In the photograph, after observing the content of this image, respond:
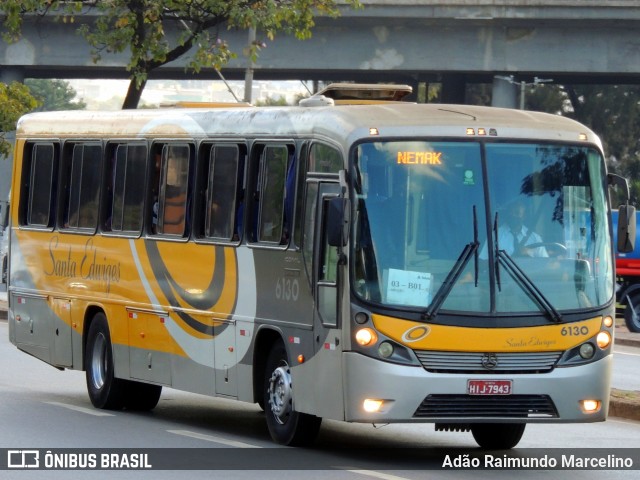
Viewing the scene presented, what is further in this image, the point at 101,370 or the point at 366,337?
the point at 101,370

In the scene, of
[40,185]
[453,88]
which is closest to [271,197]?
[40,185]

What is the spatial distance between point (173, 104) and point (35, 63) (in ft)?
109

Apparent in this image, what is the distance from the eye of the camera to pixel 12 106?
41656 mm

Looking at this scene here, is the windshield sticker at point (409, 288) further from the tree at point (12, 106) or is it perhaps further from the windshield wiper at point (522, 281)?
the tree at point (12, 106)

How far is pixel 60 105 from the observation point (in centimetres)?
14762

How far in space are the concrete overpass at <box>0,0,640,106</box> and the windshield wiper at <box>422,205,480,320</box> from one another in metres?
33.0

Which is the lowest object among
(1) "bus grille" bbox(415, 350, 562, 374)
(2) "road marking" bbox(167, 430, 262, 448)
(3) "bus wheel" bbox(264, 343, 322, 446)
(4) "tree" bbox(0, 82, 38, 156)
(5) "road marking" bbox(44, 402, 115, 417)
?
(5) "road marking" bbox(44, 402, 115, 417)

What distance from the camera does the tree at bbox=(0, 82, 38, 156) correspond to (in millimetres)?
41350

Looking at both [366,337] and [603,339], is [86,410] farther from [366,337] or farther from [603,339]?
[603,339]

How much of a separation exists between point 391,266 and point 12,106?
101 ft

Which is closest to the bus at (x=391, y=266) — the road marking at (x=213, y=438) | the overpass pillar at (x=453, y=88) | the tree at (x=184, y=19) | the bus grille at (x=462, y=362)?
the bus grille at (x=462, y=362)

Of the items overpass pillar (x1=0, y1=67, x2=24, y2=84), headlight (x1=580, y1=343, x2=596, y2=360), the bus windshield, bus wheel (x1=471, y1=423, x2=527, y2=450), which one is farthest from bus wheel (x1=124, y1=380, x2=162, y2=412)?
overpass pillar (x1=0, y1=67, x2=24, y2=84)

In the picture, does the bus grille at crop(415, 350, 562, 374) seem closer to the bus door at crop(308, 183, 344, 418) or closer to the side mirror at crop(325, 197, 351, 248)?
the bus door at crop(308, 183, 344, 418)

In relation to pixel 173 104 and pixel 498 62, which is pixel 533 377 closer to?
pixel 173 104
